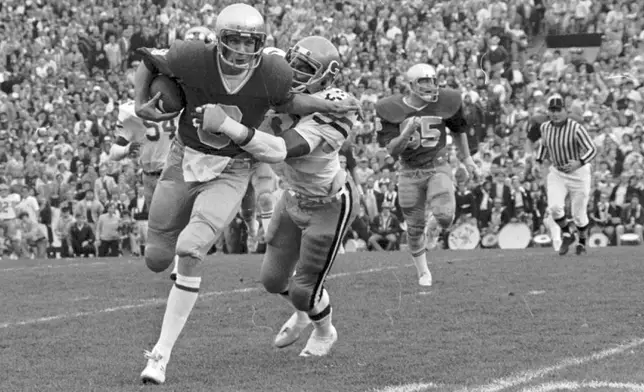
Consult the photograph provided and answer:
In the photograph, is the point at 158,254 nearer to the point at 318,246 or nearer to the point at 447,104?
the point at 318,246

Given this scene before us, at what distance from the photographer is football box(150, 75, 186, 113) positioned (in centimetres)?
616

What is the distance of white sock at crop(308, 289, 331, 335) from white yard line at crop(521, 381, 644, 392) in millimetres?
1504

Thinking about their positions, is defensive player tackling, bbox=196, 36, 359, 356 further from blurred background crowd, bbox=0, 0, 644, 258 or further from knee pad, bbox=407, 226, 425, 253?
blurred background crowd, bbox=0, 0, 644, 258

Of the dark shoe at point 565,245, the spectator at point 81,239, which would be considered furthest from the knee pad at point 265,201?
the spectator at point 81,239

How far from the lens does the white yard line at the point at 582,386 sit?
5.12 m

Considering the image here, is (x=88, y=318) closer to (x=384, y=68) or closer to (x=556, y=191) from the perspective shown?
(x=556, y=191)

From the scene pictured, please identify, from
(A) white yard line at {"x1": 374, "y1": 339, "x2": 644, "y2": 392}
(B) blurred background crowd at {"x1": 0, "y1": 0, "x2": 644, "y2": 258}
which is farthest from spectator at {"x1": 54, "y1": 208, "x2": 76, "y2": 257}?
(A) white yard line at {"x1": 374, "y1": 339, "x2": 644, "y2": 392}

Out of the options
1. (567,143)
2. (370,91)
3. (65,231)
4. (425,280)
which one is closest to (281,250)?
(425,280)

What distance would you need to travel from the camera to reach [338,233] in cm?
629

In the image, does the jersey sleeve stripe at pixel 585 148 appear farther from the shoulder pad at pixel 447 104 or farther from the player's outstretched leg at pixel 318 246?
the player's outstretched leg at pixel 318 246

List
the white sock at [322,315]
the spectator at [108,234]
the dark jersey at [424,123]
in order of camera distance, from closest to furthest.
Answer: the white sock at [322,315]
the dark jersey at [424,123]
the spectator at [108,234]

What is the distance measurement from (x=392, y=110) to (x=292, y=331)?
3.75 m

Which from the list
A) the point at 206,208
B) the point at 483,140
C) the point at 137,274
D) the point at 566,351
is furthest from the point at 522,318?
the point at 483,140

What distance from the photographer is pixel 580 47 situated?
20.8 metres
